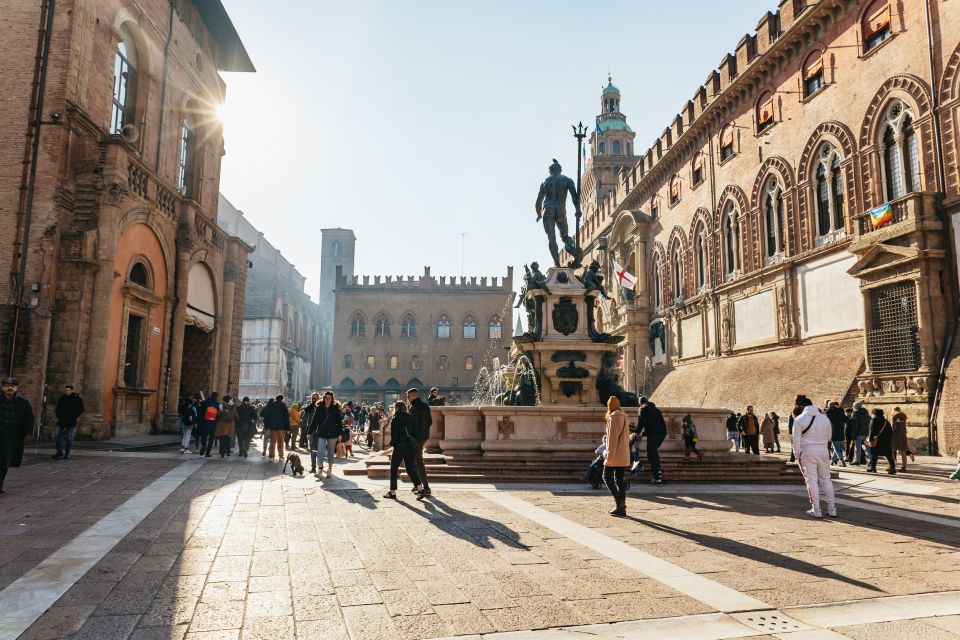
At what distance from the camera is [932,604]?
4.28 m

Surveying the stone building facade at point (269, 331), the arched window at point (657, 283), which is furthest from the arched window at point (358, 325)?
the arched window at point (657, 283)

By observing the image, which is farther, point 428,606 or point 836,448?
point 836,448

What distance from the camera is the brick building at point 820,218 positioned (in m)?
16.9

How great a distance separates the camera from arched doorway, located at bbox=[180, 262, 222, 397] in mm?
25688

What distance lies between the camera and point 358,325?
60.7 m

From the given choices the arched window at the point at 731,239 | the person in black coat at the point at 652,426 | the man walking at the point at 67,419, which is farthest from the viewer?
the arched window at the point at 731,239

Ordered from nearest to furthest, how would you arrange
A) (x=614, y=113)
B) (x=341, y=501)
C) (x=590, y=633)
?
(x=590, y=633) < (x=341, y=501) < (x=614, y=113)

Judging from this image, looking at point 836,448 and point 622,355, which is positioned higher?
point 622,355

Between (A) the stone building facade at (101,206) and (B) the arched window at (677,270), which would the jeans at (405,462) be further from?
(B) the arched window at (677,270)

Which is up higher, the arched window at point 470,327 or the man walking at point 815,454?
the arched window at point 470,327

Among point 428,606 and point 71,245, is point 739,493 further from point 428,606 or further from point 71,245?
point 71,245

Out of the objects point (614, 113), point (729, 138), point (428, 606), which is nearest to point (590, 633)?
point (428, 606)

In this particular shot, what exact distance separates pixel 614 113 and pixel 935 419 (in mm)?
47438

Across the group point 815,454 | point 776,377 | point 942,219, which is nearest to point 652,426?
point 815,454
